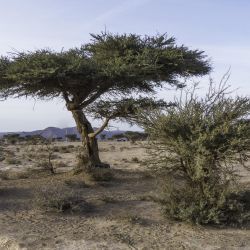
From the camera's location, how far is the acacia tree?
50.0 ft

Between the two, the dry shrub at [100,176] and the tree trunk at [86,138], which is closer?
the dry shrub at [100,176]

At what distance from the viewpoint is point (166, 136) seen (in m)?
10.8

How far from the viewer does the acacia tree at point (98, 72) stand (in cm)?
1524

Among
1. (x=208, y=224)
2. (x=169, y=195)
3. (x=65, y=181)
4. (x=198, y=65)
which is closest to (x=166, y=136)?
(x=169, y=195)

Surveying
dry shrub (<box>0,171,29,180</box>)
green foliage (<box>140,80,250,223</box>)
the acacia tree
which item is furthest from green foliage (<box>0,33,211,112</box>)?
green foliage (<box>140,80,250,223</box>)

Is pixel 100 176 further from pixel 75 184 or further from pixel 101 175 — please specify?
pixel 75 184

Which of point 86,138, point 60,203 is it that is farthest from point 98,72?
point 60,203

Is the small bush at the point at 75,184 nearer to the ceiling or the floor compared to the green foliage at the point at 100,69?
nearer to the floor

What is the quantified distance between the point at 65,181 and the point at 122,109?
3963mm

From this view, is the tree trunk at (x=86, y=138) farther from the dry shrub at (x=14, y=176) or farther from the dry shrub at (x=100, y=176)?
the dry shrub at (x=14, y=176)

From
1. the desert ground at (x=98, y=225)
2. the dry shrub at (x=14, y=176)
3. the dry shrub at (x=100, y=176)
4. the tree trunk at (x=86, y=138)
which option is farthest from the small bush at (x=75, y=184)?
the dry shrub at (x=14, y=176)

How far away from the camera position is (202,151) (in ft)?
33.5

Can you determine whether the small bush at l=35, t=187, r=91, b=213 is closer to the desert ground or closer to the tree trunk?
the desert ground

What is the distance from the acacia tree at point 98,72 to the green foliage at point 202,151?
475cm
